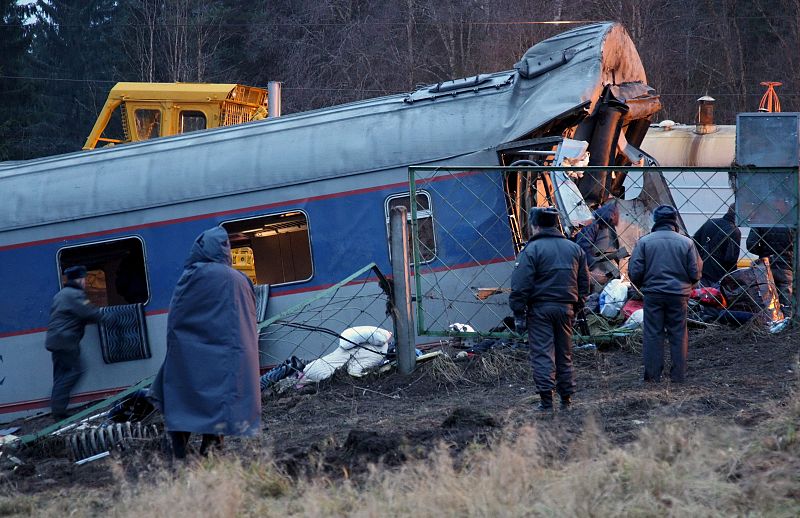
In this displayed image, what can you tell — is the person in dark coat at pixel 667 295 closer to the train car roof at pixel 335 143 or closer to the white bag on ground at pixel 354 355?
the train car roof at pixel 335 143

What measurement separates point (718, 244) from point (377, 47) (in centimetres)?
2170

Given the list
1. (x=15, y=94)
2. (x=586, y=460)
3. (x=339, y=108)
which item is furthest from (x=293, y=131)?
(x=15, y=94)

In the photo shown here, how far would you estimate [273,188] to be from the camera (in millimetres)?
11156

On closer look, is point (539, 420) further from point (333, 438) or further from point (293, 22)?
point (293, 22)

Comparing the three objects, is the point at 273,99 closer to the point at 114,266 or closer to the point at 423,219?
the point at 114,266

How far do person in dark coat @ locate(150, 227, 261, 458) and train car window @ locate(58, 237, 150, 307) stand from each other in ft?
16.4

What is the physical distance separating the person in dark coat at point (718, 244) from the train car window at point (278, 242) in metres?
4.43

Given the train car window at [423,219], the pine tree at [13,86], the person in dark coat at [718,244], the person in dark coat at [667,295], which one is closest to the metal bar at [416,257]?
the train car window at [423,219]

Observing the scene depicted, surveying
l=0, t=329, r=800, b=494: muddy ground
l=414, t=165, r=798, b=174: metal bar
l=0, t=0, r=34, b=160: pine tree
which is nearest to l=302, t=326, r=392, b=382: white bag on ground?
l=0, t=329, r=800, b=494: muddy ground

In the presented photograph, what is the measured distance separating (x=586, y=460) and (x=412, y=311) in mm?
4481

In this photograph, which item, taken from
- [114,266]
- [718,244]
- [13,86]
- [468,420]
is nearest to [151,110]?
[114,266]

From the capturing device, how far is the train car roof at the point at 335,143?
431 inches

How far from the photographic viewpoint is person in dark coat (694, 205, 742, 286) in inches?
437

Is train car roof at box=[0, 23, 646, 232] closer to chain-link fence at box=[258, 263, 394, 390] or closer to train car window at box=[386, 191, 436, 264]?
train car window at box=[386, 191, 436, 264]
